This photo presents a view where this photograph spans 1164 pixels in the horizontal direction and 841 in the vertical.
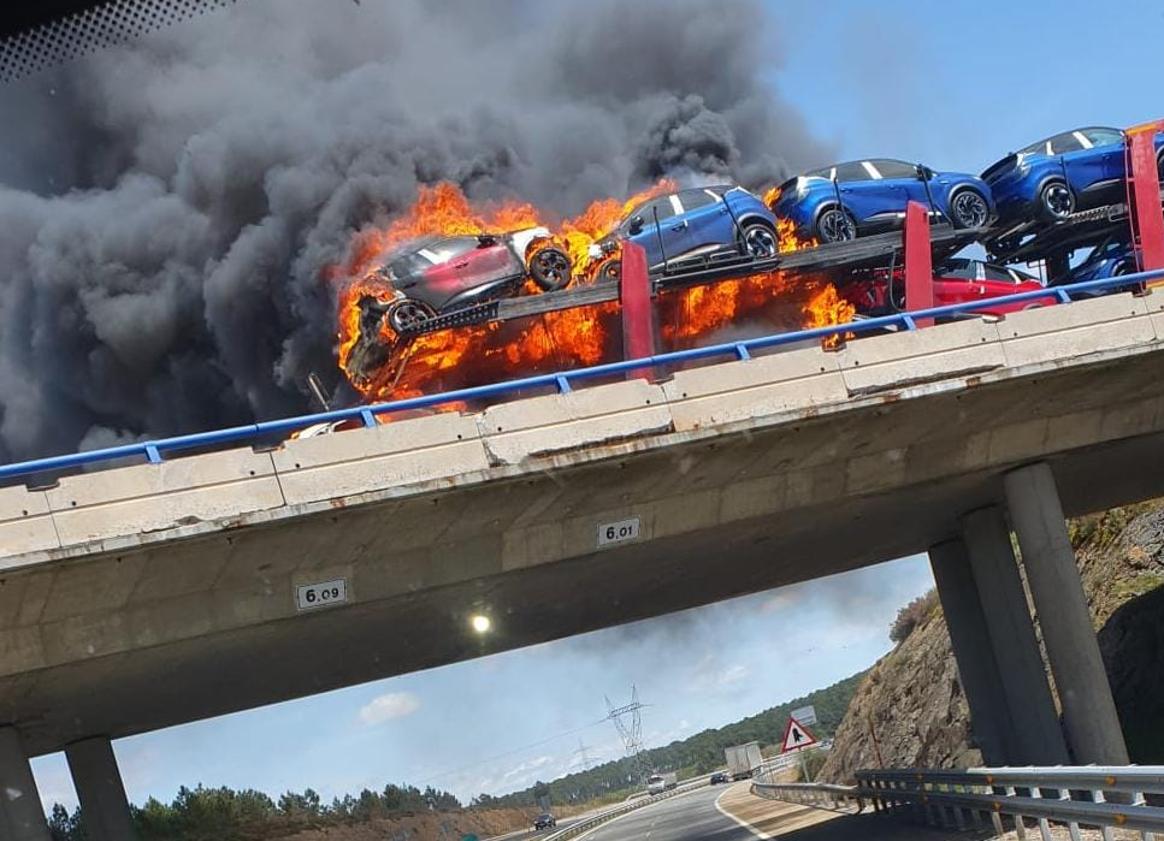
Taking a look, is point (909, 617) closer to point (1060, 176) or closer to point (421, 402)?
point (1060, 176)

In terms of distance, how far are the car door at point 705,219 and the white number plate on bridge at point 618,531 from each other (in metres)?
14.7

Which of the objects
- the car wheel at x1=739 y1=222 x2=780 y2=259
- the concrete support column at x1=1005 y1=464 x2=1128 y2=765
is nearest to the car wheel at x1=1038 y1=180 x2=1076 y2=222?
the car wheel at x1=739 y1=222 x2=780 y2=259

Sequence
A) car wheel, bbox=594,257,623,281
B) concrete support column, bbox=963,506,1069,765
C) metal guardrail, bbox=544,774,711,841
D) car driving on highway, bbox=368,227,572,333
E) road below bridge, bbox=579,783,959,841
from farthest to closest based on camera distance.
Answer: metal guardrail, bbox=544,774,711,841 → car wheel, bbox=594,257,623,281 → car driving on highway, bbox=368,227,572,333 → concrete support column, bbox=963,506,1069,765 → road below bridge, bbox=579,783,959,841

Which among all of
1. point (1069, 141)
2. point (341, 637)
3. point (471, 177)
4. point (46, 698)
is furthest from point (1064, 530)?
point (471, 177)

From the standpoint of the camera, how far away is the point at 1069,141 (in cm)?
3388

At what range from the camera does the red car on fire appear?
32.7 metres

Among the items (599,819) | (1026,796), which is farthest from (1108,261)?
(599,819)

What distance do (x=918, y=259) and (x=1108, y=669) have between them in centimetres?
940

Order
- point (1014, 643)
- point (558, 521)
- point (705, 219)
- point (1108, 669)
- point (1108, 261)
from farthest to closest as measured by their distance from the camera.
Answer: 1. point (1108, 261)
2. point (705, 219)
3. point (1108, 669)
4. point (1014, 643)
5. point (558, 521)

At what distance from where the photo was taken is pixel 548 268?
97.0 ft

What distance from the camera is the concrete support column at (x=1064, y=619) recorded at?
17672 mm

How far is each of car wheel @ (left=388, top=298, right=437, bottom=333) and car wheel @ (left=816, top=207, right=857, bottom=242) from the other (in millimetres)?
9989

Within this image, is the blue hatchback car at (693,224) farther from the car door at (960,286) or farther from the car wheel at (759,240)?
the car door at (960,286)

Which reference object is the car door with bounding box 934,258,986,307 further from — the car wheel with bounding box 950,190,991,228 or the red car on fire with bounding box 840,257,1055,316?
the car wheel with bounding box 950,190,991,228
